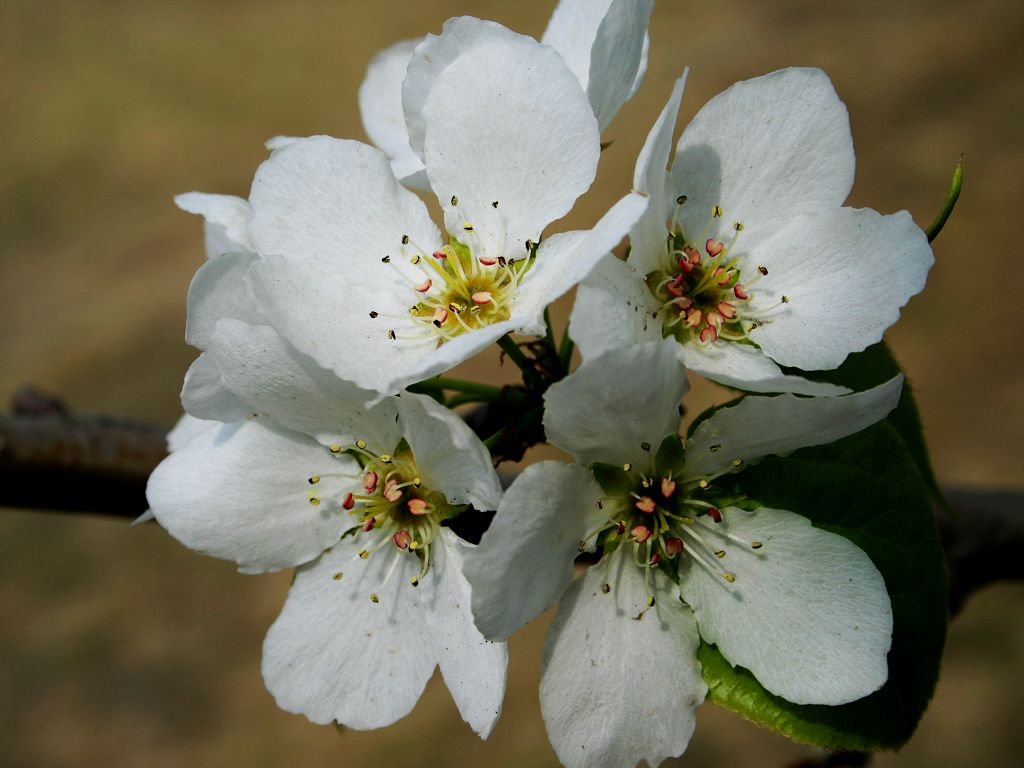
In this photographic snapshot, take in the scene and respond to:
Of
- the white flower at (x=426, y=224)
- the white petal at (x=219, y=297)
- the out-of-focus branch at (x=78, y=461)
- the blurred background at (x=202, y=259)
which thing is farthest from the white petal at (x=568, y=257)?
the blurred background at (x=202, y=259)

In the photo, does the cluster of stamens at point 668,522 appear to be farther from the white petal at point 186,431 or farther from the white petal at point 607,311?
the white petal at point 186,431

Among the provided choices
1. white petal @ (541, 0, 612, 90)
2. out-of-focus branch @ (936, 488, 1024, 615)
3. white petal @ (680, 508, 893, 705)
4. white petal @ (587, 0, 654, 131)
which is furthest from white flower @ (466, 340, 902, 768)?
out-of-focus branch @ (936, 488, 1024, 615)

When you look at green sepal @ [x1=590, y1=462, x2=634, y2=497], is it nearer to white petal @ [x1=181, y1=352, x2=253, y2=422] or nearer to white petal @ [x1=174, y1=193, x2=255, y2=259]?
white petal @ [x1=181, y1=352, x2=253, y2=422]

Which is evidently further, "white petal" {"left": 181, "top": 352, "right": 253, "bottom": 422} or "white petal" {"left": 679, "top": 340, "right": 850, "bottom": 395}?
"white petal" {"left": 181, "top": 352, "right": 253, "bottom": 422}

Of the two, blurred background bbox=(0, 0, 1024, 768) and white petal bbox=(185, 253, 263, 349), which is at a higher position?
white petal bbox=(185, 253, 263, 349)

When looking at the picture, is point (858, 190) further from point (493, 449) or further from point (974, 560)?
point (493, 449)

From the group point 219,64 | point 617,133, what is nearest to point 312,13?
point 219,64
